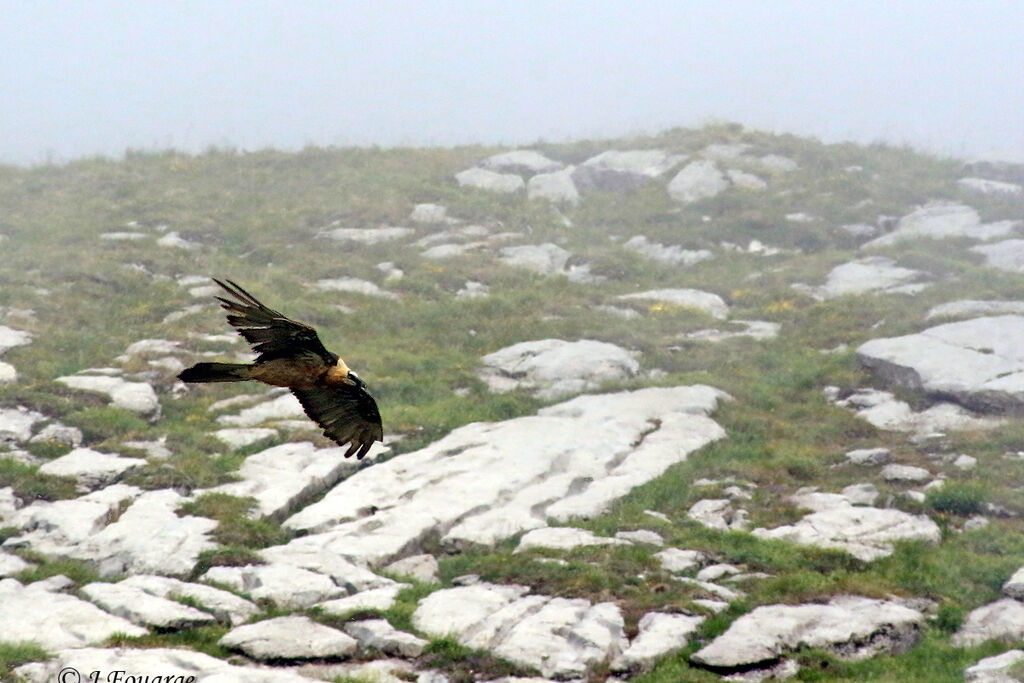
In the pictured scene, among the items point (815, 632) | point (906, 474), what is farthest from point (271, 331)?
point (906, 474)

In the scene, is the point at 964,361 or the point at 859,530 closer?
the point at 859,530

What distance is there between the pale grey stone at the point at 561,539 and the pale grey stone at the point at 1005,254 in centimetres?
2057

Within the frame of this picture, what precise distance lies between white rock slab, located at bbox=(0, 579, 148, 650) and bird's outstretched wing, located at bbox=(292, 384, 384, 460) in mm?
4673

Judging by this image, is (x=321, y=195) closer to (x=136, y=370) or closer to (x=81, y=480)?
(x=136, y=370)

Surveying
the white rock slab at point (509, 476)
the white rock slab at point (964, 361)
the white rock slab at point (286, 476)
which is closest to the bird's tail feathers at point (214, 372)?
the white rock slab at point (509, 476)

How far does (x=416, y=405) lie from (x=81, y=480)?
268 inches

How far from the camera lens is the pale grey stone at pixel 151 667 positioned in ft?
38.5

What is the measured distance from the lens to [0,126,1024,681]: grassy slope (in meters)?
15.4

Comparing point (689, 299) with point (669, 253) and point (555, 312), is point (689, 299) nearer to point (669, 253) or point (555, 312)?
point (555, 312)

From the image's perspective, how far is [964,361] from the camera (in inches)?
899

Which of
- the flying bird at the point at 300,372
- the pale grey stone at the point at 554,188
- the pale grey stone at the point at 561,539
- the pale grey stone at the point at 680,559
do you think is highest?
the flying bird at the point at 300,372

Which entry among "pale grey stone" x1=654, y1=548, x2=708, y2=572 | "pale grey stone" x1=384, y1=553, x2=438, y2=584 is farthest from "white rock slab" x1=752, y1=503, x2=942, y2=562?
"pale grey stone" x1=384, y1=553, x2=438, y2=584

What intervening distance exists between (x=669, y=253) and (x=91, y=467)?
21645 millimetres

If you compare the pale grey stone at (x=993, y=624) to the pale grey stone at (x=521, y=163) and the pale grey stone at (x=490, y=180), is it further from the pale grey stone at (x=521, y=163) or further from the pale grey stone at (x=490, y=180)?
the pale grey stone at (x=521, y=163)
